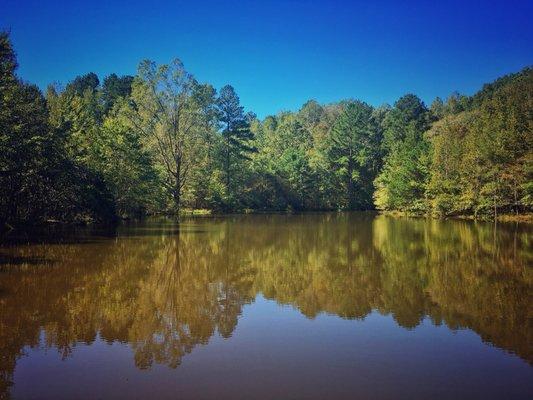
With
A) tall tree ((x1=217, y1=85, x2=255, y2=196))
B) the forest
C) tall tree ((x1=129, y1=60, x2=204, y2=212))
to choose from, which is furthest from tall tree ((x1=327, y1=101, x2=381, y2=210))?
tall tree ((x1=129, y1=60, x2=204, y2=212))

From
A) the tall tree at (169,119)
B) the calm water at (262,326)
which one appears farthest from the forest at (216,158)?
the calm water at (262,326)

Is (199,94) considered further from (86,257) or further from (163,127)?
(86,257)

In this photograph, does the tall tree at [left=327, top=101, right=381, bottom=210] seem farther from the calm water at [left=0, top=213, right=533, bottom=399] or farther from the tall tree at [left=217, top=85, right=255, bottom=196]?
the calm water at [left=0, top=213, right=533, bottom=399]

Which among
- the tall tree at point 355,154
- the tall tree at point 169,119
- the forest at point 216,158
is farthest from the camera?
the tall tree at point 355,154

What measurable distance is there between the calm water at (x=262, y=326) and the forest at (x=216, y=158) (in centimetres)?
1273

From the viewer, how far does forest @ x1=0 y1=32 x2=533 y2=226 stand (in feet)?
96.0

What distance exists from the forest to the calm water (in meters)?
12.7

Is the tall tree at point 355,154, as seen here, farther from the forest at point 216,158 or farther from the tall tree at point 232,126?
the tall tree at point 232,126

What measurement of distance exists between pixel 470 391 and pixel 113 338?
5.63 metres

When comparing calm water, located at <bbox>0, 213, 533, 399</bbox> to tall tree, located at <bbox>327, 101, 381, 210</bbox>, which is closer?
calm water, located at <bbox>0, 213, 533, 399</bbox>

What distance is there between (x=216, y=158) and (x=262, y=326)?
174 ft

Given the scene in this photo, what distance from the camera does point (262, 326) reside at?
9570 mm

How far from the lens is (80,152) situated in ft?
120

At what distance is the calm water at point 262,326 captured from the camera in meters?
6.44
